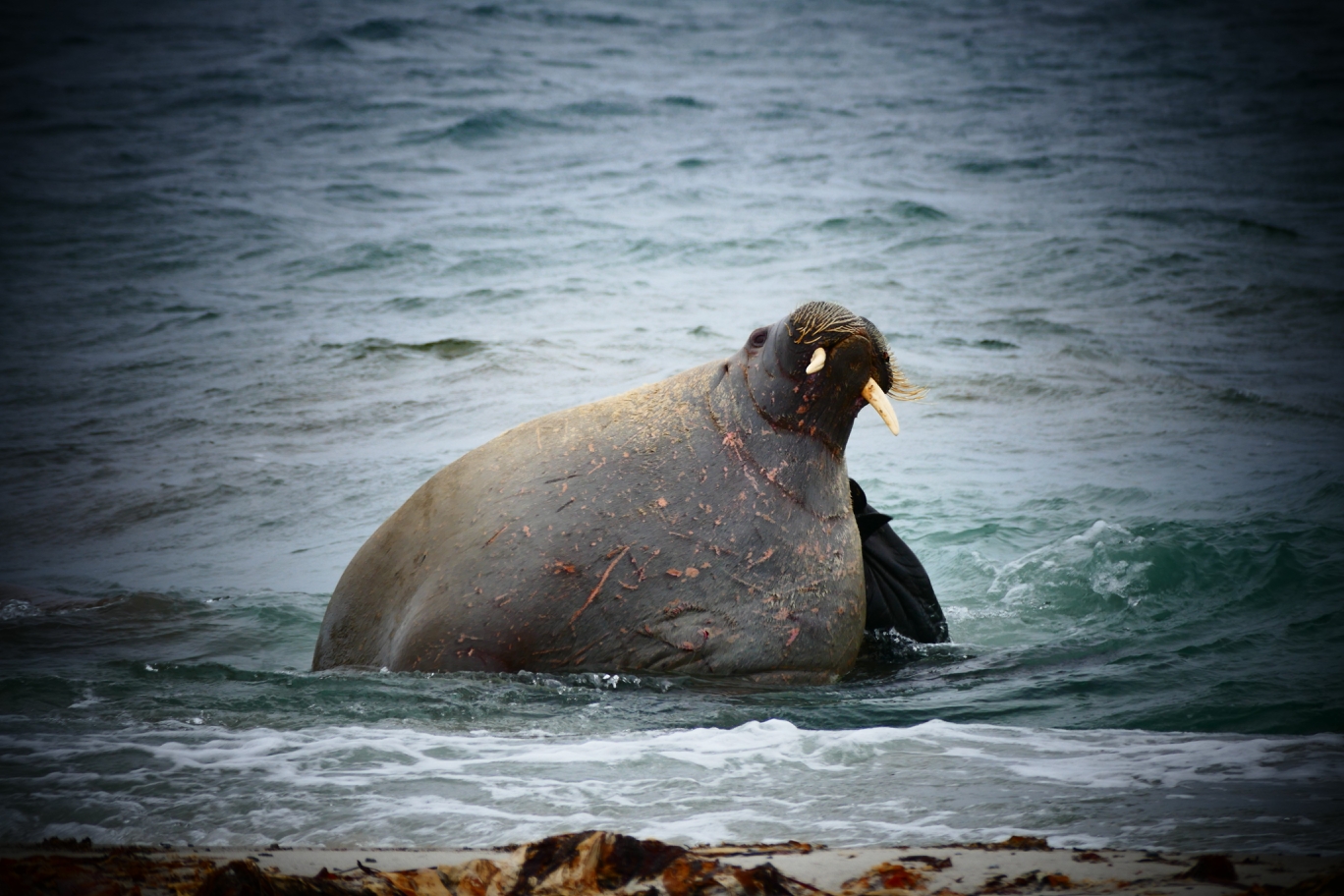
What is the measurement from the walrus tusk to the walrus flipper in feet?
2.03

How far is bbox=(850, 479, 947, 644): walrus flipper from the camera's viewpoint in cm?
491

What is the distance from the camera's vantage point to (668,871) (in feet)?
7.79

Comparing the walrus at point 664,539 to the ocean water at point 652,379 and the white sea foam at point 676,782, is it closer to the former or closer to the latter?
the ocean water at point 652,379

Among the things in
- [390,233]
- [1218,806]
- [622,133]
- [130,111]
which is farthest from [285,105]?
[1218,806]

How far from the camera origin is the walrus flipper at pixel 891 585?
491cm

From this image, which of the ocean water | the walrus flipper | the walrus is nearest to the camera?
the ocean water

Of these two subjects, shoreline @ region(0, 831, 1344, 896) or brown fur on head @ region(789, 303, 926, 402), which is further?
brown fur on head @ region(789, 303, 926, 402)

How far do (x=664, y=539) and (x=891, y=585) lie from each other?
3.99 ft

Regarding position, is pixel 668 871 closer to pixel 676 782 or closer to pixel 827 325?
pixel 676 782

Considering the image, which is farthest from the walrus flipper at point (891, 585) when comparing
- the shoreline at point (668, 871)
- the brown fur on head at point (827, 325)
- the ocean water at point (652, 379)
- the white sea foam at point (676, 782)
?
the shoreline at point (668, 871)

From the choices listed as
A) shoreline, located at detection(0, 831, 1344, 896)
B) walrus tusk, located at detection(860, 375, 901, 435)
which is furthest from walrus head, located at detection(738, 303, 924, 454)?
shoreline, located at detection(0, 831, 1344, 896)

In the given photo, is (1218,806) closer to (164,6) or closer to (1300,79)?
(1300,79)

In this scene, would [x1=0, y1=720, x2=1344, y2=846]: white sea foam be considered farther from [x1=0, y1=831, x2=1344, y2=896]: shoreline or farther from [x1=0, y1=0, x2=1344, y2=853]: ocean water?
[x1=0, y1=831, x2=1344, y2=896]: shoreline

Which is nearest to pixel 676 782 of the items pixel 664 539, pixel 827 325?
pixel 664 539
